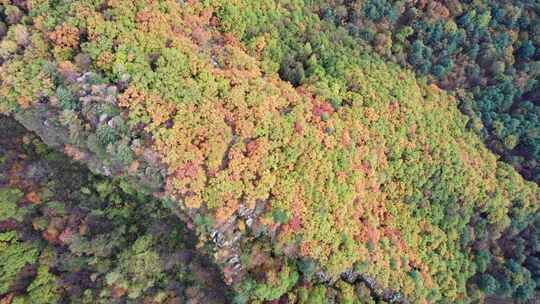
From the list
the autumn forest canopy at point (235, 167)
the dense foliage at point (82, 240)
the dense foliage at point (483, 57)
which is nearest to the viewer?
the autumn forest canopy at point (235, 167)

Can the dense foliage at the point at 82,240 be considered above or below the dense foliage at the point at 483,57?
below

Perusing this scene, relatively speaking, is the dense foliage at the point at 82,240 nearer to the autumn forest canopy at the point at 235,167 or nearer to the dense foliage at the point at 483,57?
the autumn forest canopy at the point at 235,167

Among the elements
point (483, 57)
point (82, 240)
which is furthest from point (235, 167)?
point (483, 57)

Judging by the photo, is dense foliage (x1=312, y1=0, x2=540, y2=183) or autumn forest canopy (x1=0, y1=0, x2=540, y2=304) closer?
autumn forest canopy (x1=0, y1=0, x2=540, y2=304)

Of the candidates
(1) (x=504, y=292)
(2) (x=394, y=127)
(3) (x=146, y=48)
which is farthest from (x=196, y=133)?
(1) (x=504, y=292)

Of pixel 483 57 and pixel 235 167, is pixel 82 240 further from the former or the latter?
pixel 483 57

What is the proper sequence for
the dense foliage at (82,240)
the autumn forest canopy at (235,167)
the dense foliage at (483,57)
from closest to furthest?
the autumn forest canopy at (235,167) < the dense foliage at (82,240) < the dense foliage at (483,57)

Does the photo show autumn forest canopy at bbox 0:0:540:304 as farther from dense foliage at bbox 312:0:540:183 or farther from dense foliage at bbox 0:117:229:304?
dense foliage at bbox 312:0:540:183

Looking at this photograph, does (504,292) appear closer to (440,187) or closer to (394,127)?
(440,187)

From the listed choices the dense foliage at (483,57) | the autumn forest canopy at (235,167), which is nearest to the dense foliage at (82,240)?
the autumn forest canopy at (235,167)

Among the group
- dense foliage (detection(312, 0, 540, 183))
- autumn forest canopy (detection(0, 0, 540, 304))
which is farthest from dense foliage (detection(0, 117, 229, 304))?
dense foliage (detection(312, 0, 540, 183))
